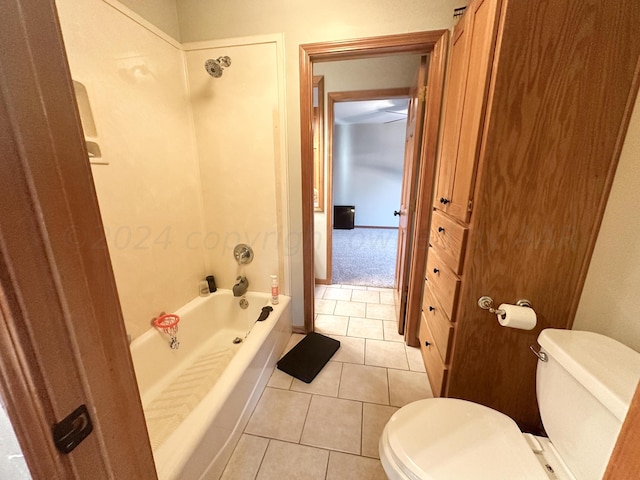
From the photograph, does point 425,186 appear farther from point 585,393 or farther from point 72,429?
point 72,429

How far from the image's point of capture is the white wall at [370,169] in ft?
17.8

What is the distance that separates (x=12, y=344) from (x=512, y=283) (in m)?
1.44

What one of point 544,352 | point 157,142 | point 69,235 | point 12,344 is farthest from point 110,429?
point 157,142

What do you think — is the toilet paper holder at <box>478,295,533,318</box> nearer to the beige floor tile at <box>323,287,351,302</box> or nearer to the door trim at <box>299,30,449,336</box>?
the door trim at <box>299,30,449,336</box>

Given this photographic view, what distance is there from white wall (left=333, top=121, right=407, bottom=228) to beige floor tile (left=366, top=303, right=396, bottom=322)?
11.8 ft

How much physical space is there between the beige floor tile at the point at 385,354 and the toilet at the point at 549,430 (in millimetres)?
848

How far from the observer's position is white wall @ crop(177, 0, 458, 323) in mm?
1467

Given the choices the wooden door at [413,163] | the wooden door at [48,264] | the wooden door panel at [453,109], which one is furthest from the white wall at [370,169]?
the wooden door at [48,264]

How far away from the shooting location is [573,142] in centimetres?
94

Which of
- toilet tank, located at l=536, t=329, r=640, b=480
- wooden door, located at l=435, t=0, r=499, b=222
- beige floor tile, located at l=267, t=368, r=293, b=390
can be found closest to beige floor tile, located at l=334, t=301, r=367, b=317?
beige floor tile, located at l=267, t=368, r=293, b=390

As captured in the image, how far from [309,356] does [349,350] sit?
31cm

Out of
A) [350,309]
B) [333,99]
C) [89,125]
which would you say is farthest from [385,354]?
[333,99]

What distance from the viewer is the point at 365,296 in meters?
2.76

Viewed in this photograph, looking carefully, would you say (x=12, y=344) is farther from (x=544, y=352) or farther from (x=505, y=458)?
(x=544, y=352)
